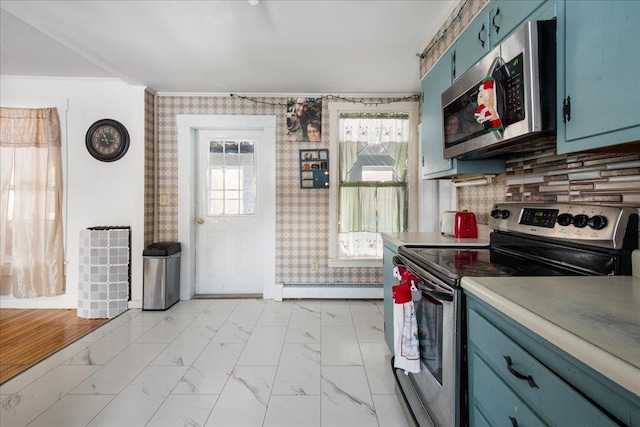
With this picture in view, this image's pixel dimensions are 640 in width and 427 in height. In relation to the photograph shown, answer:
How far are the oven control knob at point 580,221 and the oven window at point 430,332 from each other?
61 cm

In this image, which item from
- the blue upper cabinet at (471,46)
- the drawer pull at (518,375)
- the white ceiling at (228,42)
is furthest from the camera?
the white ceiling at (228,42)

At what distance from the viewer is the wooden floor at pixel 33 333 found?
84.7 inches

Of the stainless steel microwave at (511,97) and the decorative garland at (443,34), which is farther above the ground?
the decorative garland at (443,34)

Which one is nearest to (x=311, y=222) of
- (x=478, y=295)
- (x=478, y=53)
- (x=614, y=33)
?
(x=478, y=53)

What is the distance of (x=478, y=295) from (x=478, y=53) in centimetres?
133

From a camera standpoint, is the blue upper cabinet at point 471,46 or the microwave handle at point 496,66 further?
the blue upper cabinet at point 471,46

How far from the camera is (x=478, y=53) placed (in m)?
1.56

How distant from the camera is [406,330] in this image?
1385mm

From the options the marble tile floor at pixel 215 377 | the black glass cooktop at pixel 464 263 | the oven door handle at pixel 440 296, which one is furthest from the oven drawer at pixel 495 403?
the marble tile floor at pixel 215 377

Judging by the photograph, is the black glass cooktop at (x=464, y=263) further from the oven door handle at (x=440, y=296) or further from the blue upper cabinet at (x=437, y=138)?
the blue upper cabinet at (x=437, y=138)

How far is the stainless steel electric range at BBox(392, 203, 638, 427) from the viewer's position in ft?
3.39

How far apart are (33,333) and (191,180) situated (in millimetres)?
2009

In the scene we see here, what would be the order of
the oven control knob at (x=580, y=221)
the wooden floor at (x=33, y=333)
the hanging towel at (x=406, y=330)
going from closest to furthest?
the oven control knob at (x=580, y=221)
the hanging towel at (x=406, y=330)
the wooden floor at (x=33, y=333)

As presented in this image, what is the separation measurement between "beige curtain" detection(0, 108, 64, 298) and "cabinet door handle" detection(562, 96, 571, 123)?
4.28 metres
